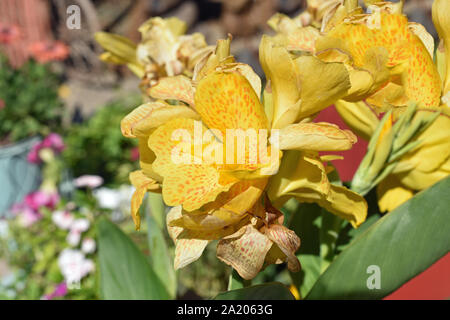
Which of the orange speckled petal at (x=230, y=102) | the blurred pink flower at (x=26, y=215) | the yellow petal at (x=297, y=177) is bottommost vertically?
the blurred pink flower at (x=26, y=215)

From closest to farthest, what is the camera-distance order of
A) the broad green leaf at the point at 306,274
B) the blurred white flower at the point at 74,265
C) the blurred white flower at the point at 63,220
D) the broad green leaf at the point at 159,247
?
the broad green leaf at the point at 306,274
the broad green leaf at the point at 159,247
the blurred white flower at the point at 74,265
the blurred white flower at the point at 63,220

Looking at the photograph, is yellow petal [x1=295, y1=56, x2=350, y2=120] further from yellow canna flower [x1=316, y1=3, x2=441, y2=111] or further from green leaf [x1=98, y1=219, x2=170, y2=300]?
green leaf [x1=98, y1=219, x2=170, y2=300]

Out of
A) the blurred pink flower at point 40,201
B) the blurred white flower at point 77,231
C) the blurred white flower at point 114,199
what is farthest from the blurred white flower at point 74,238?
the blurred pink flower at point 40,201

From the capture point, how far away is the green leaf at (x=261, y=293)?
14.2 inches

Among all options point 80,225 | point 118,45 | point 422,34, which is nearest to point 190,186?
point 422,34

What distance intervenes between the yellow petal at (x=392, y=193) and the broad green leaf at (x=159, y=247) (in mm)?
317

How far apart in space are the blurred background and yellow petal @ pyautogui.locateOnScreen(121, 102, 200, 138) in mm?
499

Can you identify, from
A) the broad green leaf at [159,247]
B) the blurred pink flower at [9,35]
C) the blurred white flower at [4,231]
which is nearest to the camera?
the broad green leaf at [159,247]

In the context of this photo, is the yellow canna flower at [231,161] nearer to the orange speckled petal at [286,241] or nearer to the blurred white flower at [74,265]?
the orange speckled petal at [286,241]

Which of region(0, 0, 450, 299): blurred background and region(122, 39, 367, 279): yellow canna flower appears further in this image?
region(0, 0, 450, 299): blurred background

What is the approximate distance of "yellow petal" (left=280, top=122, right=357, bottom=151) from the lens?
1.09ft

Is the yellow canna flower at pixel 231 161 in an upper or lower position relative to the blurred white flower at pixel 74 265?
upper

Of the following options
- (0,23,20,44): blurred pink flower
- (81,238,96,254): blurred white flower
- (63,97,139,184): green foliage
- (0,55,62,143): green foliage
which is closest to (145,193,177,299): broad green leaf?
(81,238,96,254): blurred white flower
